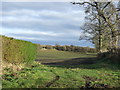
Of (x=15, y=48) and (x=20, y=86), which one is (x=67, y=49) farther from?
(x=20, y=86)

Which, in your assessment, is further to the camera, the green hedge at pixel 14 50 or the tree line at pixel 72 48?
the tree line at pixel 72 48

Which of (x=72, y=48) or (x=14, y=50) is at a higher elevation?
(x=72, y=48)

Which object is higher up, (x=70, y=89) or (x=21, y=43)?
(x=21, y=43)

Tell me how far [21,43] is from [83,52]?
123 ft

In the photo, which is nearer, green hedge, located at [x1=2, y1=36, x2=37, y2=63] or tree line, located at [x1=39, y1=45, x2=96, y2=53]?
green hedge, located at [x1=2, y1=36, x2=37, y2=63]

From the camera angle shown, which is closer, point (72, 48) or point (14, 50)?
point (14, 50)

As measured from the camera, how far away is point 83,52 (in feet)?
165

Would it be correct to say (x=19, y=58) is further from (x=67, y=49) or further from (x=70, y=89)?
(x=67, y=49)

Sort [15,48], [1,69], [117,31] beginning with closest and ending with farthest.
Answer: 1. [1,69]
2. [15,48]
3. [117,31]

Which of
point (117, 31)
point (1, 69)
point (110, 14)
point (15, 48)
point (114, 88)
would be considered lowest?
point (114, 88)

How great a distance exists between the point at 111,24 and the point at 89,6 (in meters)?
4.19

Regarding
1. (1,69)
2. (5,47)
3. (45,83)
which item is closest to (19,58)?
(5,47)

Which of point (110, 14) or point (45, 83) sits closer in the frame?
point (45, 83)

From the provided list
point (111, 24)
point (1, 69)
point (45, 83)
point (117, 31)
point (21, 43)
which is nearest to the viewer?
point (45, 83)
